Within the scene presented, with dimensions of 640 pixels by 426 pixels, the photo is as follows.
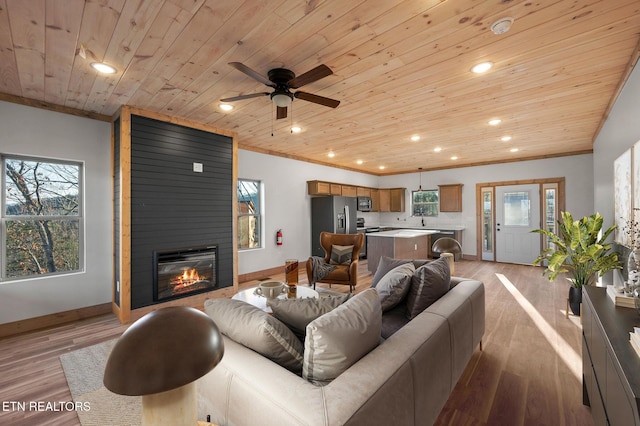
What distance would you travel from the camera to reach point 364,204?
811 cm

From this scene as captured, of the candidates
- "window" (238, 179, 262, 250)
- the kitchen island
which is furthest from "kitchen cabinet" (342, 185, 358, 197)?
"window" (238, 179, 262, 250)

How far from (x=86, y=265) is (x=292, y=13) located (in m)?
3.88

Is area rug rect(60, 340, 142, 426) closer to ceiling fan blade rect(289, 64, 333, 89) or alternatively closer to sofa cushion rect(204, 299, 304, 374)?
sofa cushion rect(204, 299, 304, 374)

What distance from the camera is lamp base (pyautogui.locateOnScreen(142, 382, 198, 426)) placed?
779mm

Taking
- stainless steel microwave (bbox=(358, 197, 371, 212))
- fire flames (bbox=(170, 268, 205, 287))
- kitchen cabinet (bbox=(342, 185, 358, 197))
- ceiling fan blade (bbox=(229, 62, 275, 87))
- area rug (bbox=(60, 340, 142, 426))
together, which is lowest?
area rug (bbox=(60, 340, 142, 426))

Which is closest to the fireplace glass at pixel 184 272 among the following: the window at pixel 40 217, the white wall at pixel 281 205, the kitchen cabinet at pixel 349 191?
the window at pixel 40 217

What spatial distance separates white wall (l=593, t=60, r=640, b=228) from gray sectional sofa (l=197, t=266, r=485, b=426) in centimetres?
224

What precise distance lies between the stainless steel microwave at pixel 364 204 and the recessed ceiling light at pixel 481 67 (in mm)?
5496

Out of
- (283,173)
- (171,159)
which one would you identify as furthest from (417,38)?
(283,173)

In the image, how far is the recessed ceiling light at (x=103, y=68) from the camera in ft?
8.04

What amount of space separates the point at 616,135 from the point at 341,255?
3633mm

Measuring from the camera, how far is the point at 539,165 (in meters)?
6.50

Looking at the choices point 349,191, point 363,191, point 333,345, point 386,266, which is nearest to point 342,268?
point 386,266

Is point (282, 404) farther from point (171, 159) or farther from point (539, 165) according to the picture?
point (539, 165)
